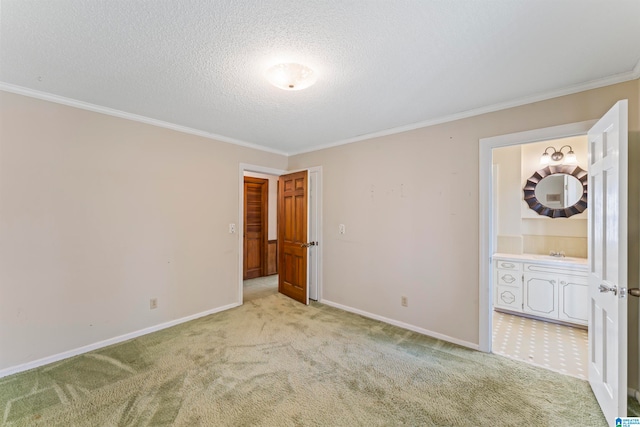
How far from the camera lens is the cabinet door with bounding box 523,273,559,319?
11.1ft

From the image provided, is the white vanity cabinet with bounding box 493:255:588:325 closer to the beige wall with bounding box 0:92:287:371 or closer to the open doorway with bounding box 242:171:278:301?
the beige wall with bounding box 0:92:287:371

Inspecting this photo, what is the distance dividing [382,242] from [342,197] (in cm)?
88

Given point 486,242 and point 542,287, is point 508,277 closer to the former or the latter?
point 542,287

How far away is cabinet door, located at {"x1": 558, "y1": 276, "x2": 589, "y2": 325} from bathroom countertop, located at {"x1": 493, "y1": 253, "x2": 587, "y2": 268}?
18 cm

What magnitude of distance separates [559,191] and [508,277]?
4.50 ft

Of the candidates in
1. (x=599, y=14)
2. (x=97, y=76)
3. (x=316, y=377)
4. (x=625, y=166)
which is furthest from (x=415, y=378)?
(x=97, y=76)

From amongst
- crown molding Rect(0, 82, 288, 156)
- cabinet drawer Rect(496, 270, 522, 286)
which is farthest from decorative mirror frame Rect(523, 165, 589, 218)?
crown molding Rect(0, 82, 288, 156)

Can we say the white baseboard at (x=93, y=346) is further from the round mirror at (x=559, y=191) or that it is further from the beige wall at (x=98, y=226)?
the round mirror at (x=559, y=191)

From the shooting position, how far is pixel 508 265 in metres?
3.72

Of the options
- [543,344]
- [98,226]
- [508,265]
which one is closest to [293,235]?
[98,226]

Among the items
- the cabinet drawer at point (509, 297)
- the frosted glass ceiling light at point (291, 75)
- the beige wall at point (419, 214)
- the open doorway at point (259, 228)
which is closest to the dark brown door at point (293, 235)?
the beige wall at point (419, 214)

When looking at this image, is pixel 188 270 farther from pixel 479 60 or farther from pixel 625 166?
pixel 625 166

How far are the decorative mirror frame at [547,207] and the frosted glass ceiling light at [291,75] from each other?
3.62 m

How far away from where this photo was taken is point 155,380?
7.22ft
